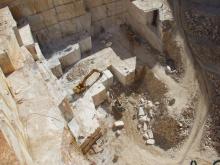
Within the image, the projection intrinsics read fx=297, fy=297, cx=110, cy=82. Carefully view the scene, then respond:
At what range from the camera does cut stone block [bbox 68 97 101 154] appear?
9219 millimetres

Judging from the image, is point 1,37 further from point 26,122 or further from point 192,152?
point 192,152

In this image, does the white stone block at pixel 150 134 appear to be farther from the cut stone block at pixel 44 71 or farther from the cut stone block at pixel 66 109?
the cut stone block at pixel 44 71

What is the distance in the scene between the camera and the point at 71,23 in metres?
11.5

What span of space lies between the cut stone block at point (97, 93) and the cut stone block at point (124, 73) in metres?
0.83

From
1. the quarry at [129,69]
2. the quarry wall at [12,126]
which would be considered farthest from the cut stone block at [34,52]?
the quarry wall at [12,126]

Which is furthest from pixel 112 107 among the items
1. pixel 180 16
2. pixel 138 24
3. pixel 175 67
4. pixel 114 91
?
pixel 180 16

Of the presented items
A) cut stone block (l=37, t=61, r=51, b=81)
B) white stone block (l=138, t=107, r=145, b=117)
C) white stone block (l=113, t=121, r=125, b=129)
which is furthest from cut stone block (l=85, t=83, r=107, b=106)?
cut stone block (l=37, t=61, r=51, b=81)

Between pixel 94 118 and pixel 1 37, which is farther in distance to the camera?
pixel 94 118

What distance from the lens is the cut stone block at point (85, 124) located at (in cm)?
922

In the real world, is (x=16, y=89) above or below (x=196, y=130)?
above

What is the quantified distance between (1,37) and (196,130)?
22.9ft

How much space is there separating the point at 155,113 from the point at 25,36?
5.25 meters

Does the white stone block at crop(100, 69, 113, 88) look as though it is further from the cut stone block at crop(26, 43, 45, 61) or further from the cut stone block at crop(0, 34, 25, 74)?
the cut stone block at crop(0, 34, 25, 74)

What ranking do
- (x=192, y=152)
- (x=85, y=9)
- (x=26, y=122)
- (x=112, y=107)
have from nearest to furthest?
(x=26, y=122) → (x=192, y=152) → (x=112, y=107) → (x=85, y=9)
